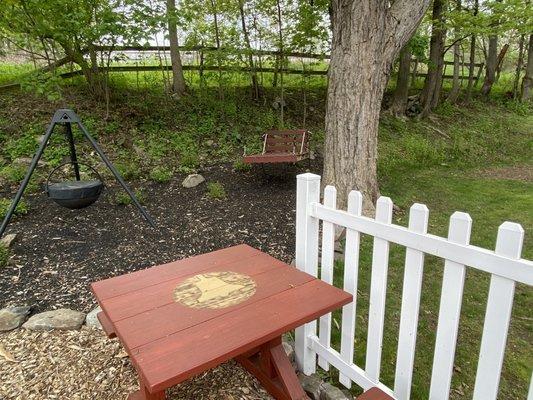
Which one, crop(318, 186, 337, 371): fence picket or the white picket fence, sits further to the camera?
crop(318, 186, 337, 371): fence picket

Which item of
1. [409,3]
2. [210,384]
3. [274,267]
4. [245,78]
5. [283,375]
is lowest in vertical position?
[210,384]

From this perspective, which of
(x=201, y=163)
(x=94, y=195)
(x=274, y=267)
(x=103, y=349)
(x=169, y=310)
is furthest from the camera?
(x=201, y=163)

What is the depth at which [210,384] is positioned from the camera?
189 cm

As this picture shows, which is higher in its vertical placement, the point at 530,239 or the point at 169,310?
the point at 169,310

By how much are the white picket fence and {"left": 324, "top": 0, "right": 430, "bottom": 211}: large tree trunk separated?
2157 mm

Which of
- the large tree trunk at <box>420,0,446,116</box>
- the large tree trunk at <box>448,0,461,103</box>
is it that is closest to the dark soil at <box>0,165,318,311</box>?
the large tree trunk at <box>420,0,446,116</box>

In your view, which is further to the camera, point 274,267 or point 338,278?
point 338,278

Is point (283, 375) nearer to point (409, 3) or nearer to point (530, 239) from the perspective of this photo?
point (530, 239)

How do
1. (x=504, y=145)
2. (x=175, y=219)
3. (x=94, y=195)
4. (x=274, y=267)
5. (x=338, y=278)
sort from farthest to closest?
(x=504, y=145) → (x=175, y=219) → (x=94, y=195) → (x=338, y=278) → (x=274, y=267)

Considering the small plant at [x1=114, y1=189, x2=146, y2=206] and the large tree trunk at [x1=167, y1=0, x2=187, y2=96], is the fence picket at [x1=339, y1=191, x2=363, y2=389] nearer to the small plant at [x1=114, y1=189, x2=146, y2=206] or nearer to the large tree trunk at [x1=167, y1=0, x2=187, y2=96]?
the small plant at [x1=114, y1=189, x2=146, y2=206]

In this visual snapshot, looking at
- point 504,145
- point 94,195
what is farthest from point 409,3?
point 504,145

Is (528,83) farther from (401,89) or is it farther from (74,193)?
(74,193)

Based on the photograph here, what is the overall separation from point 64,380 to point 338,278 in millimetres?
1928

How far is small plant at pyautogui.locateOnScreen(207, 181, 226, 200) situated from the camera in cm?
457
